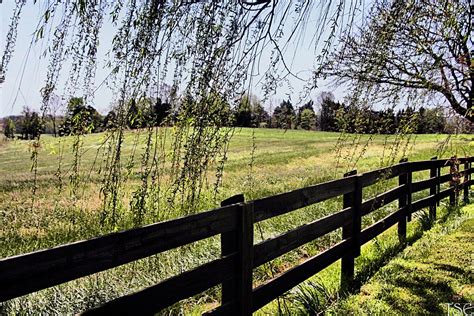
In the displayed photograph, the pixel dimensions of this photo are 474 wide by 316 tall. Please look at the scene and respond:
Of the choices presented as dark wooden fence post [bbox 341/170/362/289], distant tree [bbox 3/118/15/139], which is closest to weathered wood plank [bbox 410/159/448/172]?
dark wooden fence post [bbox 341/170/362/289]

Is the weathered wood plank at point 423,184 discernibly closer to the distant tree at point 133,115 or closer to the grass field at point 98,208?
the grass field at point 98,208

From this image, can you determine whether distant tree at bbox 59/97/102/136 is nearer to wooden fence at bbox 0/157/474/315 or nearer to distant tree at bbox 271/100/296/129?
wooden fence at bbox 0/157/474/315

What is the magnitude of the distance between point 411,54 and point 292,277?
1657 mm

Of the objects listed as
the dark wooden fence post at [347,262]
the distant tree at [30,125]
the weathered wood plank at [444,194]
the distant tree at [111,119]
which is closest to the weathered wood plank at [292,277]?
the dark wooden fence post at [347,262]

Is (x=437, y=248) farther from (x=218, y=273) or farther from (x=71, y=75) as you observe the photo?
(x=71, y=75)

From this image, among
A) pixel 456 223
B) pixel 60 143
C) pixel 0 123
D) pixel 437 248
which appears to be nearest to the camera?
pixel 0 123

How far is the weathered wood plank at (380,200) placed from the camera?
4.17 m

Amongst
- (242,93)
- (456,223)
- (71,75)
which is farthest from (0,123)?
(456,223)

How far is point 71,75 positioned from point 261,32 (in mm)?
832

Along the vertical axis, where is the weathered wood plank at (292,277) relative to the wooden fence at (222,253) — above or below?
below

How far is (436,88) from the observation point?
9.46 ft

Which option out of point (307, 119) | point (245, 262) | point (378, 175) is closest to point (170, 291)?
point (245, 262)

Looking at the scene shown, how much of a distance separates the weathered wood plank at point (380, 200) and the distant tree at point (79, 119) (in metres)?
2.92

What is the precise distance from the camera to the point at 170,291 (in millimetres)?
1995
